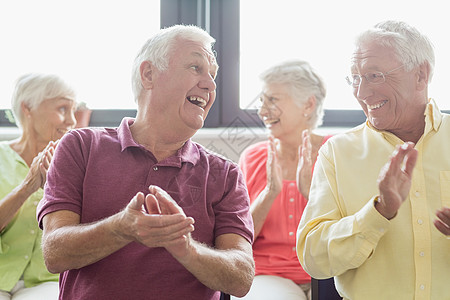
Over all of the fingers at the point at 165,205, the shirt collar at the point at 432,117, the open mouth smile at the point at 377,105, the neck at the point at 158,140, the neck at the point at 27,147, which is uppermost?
the open mouth smile at the point at 377,105

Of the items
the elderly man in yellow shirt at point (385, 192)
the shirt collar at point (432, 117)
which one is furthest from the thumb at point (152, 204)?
the shirt collar at point (432, 117)

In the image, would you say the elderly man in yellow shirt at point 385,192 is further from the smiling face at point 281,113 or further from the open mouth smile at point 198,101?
the smiling face at point 281,113

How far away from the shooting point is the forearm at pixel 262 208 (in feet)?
6.95

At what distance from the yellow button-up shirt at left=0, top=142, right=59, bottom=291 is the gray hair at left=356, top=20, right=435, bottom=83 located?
138cm

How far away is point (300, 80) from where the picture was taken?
2.44 metres

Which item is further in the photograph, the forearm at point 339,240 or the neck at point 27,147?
the neck at point 27,147

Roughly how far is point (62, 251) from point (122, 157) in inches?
12.0

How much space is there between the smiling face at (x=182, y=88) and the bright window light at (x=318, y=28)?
4.69 feet

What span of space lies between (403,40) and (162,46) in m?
0.69

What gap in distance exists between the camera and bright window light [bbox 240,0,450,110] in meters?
2.95

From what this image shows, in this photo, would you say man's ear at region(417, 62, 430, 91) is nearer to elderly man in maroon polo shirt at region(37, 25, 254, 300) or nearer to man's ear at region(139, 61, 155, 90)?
elderly man in maroon polo shirt at region(37, 25, 254, 300)

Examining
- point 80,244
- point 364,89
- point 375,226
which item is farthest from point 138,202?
point 364,89

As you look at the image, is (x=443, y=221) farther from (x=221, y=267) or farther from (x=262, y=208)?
(x=262, y=208)

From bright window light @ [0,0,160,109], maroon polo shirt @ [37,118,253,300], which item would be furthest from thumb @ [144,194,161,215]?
bright window light @ [0,0,160,109]
